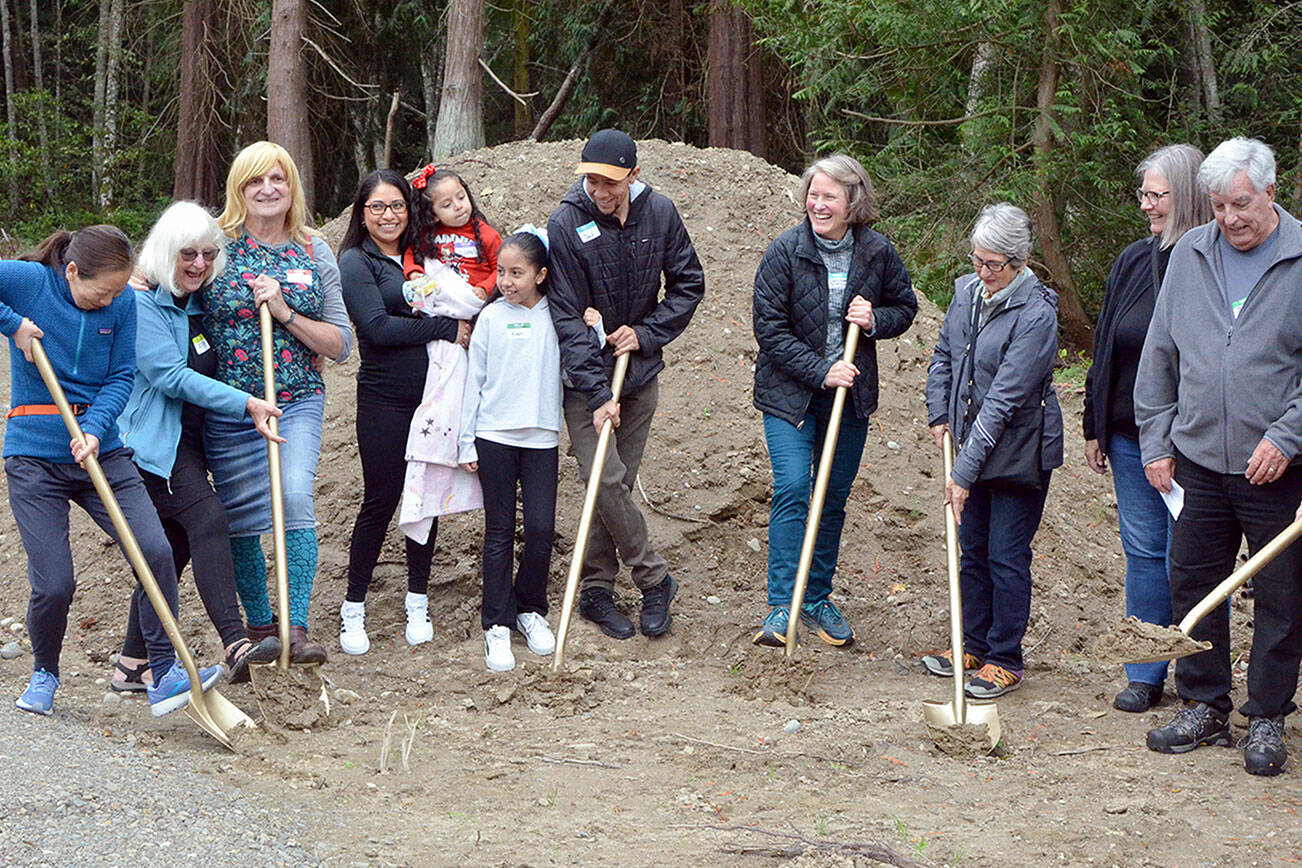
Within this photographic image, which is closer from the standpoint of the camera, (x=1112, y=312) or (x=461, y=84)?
(x=1112, y=312)

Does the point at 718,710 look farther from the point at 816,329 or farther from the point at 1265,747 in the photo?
the point at 1265,747

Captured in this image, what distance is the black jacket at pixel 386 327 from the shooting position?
200 inches

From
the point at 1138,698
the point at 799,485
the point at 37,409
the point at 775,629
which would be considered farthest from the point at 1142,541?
the point at 37,409

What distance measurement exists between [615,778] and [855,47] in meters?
8.07

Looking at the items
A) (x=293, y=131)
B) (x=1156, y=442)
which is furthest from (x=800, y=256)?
(x=293, y=131)

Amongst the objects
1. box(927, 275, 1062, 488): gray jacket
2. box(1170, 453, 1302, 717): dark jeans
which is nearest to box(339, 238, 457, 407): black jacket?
box(927, 275, 1062, 488): gray jacket

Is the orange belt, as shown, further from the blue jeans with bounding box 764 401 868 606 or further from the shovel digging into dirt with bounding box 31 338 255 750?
the blue jeans with bounding box 764 401 868 606

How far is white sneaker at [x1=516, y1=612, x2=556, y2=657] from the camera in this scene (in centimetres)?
530

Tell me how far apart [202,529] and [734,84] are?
9.54 metres

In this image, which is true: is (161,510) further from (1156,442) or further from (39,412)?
(1156,442)

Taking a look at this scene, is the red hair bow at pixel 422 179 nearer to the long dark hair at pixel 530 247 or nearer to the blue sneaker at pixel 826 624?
the long dark hair at pixel 530 247

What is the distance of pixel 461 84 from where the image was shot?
1134cm

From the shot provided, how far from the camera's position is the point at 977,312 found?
4.98m

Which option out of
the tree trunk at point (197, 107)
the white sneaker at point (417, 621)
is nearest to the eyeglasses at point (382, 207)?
the white sneaker at point (417, 621)
